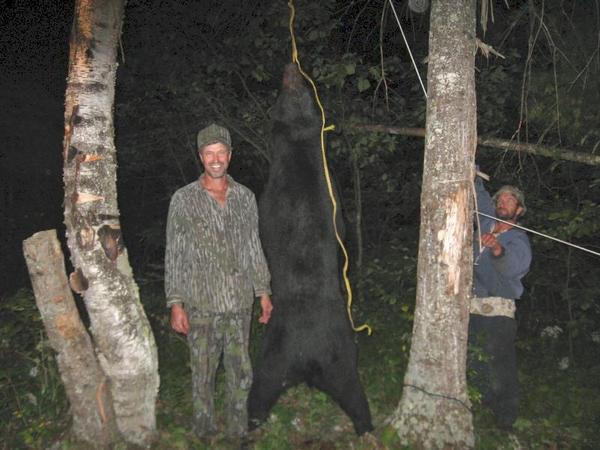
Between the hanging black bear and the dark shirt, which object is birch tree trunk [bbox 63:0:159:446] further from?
the dark shirt

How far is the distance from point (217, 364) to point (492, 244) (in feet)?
6.02

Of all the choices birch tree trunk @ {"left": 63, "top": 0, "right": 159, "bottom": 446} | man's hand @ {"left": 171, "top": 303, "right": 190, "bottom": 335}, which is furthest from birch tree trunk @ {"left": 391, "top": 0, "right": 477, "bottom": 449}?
birch tree trunk @ {"left": 63, "top": 0, "right": 159, "bottom": 446}

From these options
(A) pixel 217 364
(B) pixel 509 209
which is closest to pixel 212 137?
(A) pixel 217 364

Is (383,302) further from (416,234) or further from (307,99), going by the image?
(307,99)

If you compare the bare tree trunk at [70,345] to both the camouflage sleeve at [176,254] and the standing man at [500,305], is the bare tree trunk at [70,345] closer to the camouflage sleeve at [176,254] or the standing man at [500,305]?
the camouflage sleeve at [176,254]

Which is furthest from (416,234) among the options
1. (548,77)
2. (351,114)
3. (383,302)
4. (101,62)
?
(101,62)

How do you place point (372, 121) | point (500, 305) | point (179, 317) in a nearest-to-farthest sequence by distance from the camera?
point (179, 317), point (500, 305), point (372, 121)

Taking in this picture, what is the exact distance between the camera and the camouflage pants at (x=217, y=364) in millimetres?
2598

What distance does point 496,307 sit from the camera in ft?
10.2

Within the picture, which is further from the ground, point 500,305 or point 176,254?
point 176,254

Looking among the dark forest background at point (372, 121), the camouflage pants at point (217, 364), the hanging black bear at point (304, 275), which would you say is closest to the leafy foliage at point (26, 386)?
the dark forest background at point (372, 121)

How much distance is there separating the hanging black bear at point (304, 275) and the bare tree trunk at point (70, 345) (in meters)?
0.86

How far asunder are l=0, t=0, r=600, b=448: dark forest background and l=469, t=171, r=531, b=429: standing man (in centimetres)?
20

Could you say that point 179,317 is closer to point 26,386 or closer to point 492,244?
point 26,386
